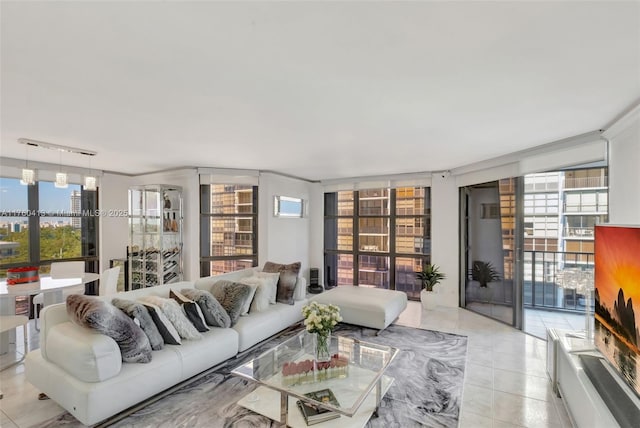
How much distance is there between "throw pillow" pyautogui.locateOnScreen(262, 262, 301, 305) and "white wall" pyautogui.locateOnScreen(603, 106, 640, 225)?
3623mm

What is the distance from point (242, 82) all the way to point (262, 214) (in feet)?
12.5

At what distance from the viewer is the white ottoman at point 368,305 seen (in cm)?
401

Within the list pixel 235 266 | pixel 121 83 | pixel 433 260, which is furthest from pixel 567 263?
pixel 121 83

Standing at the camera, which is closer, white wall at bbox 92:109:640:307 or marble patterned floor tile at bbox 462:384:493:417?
marble patterned floor tile at bbox 462:384:493:417

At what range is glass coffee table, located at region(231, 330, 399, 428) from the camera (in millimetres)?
2203

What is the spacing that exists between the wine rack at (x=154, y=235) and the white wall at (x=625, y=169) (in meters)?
5.80

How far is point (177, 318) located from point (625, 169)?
14.3 ft

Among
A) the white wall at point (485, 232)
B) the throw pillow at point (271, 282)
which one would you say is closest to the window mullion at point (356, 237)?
the white wall at point (485, 232)

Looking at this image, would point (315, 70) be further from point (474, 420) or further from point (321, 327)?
point (474, 420)

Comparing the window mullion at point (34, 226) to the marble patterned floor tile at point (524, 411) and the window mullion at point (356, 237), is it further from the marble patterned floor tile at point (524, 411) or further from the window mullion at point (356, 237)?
the marble patterned floor tile at point (524, 411)

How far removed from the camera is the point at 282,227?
6062 millimetres

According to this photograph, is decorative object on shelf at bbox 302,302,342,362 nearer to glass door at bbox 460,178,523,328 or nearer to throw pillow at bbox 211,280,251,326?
throw pillow at bbox 211,280,251,326

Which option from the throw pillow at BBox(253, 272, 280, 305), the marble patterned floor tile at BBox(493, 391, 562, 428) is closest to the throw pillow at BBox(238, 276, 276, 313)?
the throw pillow at BBox(253, 272, 280, 305)

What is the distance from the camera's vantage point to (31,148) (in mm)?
3721
